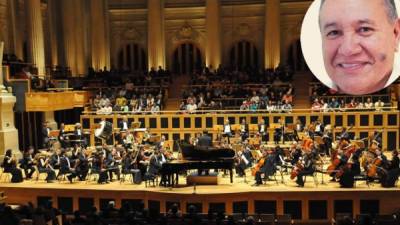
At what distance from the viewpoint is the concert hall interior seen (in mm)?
14875

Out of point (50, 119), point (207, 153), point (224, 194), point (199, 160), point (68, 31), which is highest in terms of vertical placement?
point (68, 31)

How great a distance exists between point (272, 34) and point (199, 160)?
16.5 meters

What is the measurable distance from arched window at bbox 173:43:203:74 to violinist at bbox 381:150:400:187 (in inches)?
776

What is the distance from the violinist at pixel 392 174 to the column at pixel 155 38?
18215 millimetres

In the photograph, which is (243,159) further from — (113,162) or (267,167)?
(113,162)

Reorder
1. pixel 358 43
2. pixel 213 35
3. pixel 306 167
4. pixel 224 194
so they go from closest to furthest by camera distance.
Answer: pixel 358 43
pixel 224 194
pixel 306 167
pixel 213 35

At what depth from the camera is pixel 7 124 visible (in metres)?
20.6

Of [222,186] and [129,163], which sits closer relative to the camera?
[222,186]

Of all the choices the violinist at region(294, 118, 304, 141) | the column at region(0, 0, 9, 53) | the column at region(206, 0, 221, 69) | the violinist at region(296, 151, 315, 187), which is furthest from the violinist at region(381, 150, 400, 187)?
the column at region(0, 0, 9, 53)

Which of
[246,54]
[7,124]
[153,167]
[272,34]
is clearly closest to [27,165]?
[7,124]

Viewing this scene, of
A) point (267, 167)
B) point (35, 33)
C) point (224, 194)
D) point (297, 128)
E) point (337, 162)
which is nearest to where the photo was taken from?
point (224, 194)

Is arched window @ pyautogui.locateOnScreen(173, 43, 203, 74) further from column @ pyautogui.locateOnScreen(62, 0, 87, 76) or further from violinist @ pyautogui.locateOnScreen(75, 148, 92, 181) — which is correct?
violinist @ pyautogui.locateOnScreen(75, 148, 92, 181)

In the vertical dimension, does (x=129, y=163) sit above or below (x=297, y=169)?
above

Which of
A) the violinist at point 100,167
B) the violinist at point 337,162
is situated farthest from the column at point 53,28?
the violinist at point 337,162
